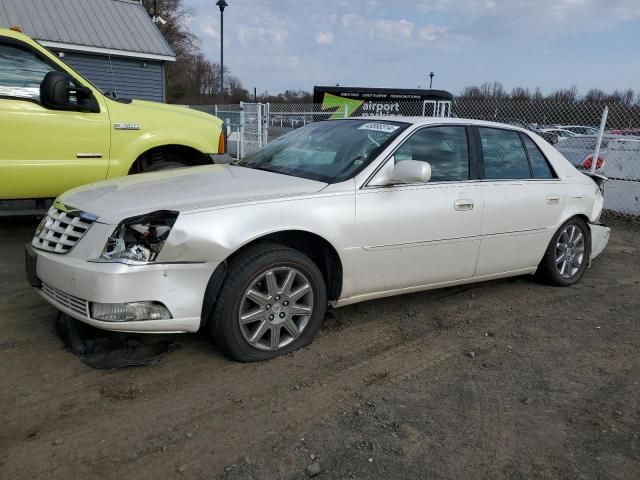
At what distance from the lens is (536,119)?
51.2 ft

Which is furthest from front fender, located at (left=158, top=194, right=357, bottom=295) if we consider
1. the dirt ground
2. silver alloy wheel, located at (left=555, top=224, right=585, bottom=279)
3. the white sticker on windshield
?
silver alloy wheel, located at (left=555, top=224, right=585, bottom=279)

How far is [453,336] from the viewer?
3941 mm

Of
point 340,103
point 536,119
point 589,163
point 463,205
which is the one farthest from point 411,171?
point 536,119

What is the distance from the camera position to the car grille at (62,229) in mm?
3115

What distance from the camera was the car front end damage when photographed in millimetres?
2883

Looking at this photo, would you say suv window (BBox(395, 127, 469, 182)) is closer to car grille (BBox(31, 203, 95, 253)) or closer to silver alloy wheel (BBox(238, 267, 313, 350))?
silver alloy wheel (BBox(238, 267, 313, 350))

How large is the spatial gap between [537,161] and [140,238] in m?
3.50

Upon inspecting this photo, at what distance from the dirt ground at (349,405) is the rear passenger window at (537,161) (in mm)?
1338

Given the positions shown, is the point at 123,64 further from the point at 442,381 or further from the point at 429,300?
the point at 442,381

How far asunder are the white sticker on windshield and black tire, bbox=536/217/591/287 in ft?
6.30

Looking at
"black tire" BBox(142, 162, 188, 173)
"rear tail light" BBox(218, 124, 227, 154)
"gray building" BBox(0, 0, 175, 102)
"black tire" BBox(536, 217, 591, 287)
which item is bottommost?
"black tire" BBox(536, 217, 591, 287)

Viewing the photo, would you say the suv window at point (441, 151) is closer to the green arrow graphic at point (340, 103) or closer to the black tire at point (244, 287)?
the black tire at point (244, 287)

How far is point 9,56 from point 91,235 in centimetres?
321

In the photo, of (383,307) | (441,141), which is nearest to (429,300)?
(383,307)
